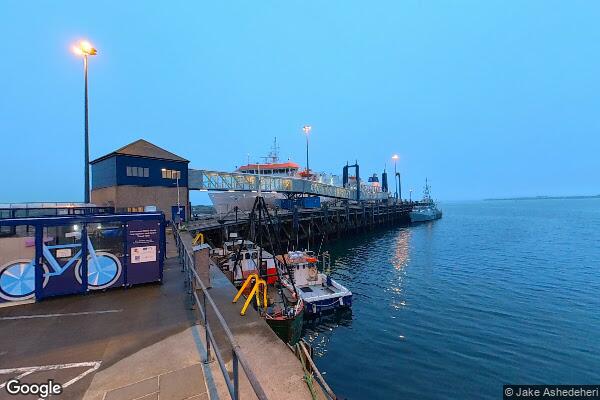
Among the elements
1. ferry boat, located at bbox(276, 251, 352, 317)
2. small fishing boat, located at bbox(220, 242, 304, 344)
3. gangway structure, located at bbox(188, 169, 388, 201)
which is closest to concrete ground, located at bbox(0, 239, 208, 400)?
small fishing boat, located at bbox(220, 242, 304, 344)

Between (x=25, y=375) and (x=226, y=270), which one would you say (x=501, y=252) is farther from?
(x=25, y=375)

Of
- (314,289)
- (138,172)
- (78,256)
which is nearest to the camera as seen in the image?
(78,256)

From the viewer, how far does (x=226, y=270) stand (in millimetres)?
19734

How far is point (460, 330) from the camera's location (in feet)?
51.4

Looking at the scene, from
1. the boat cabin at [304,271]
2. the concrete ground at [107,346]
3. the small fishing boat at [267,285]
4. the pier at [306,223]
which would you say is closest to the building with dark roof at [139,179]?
the pier at [306,223]

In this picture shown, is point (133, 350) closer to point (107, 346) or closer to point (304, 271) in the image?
point (107, 346)

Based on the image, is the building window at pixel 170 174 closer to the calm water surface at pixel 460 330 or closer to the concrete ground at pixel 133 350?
the calm water surface at pixel 460 330

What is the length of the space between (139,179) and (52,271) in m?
22.5

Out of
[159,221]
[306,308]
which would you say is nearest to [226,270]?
[306,308]

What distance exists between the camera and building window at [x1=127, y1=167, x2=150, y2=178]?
2845 cm

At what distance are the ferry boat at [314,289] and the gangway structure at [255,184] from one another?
26.5 ft

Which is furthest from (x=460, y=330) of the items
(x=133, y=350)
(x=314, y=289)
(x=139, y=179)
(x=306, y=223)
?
(x=306, y=223)

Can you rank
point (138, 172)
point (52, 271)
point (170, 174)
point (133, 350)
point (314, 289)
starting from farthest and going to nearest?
1. point (170, 174)
2. point (138, 172)
3. point (314, 289)
4. point (52, 271)
5. point (133, 350)

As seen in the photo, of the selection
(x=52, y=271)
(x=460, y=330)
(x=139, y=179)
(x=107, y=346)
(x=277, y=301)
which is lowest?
(x=460, y=330)
